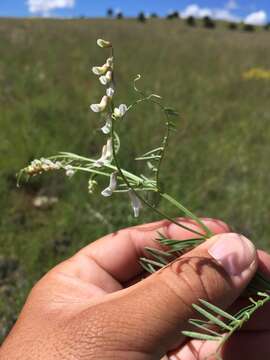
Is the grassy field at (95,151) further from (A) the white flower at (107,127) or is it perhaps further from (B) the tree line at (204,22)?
(B) the tree line at (204,22)

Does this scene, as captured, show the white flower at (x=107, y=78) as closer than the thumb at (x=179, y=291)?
Yes

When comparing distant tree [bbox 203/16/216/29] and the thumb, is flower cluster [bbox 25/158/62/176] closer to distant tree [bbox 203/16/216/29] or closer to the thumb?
the thumb

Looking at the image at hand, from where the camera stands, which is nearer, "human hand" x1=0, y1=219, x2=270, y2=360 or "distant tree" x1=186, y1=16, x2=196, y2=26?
"human hand" x1=0, y1=219, x2=270, y2=360

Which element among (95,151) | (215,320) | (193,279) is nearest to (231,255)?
(193,279)

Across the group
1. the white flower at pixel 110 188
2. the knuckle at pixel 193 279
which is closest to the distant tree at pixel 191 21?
the knuckle at pixel 193 279

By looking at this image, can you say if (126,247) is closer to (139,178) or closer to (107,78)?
(139,178)

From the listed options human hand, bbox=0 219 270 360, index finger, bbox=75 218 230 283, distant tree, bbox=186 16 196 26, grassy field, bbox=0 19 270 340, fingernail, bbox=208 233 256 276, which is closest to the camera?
human hand, bbox=0 219 270 360

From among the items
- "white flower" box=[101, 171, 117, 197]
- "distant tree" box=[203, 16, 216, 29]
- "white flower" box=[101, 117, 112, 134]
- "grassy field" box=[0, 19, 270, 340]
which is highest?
"distant tree" box=[203, 16, 216, 29]

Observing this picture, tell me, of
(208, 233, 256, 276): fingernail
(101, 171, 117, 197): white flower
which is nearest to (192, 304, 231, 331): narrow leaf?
(208, 233, 256, 276): fingernail

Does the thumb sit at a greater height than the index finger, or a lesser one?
greater
